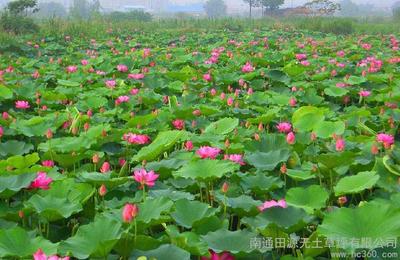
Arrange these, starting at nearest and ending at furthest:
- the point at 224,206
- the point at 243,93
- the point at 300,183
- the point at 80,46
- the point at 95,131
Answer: the point at 224,206, the point at 300,183, the point at 95,131, the point at 243,93, the point at 80,46

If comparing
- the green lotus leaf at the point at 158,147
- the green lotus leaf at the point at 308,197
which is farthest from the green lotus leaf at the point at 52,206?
the green lotus leaf at the point at 308,197

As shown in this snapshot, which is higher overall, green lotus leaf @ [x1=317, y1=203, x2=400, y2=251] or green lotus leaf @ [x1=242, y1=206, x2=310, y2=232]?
green lotus leaf @ [x1=317, y1=203, x2=400, y2=251]

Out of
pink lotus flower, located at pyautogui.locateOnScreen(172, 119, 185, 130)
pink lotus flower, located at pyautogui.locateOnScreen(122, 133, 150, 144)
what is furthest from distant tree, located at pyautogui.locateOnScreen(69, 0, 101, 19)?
pink lotus flower, located at pyautogui.locateOnScreen(122, 133, 150, 144)

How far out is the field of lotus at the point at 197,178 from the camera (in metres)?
1.37

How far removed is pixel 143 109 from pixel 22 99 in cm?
87

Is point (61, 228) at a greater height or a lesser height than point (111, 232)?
lesser

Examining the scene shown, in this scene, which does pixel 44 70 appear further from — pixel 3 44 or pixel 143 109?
pixel 3 44

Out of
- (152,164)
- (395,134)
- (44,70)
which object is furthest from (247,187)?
(44,70)

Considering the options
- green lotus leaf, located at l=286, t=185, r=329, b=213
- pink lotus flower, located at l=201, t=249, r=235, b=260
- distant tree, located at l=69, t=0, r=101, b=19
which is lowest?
pink lotus flower, located at l=201, t=249, r=235, b=260

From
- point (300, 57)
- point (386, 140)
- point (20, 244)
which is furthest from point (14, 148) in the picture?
point (300, 57)

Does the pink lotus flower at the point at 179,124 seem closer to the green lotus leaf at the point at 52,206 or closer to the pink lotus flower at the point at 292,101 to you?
the pink lotus flower at the point at 292,101

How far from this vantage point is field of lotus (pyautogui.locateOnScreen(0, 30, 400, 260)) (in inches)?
53.9

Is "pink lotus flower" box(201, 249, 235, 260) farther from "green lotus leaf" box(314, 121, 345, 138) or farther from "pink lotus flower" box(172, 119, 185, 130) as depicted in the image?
"pink lotus flower" box(172, 119, 185, 130)

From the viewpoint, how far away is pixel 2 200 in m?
1.84
